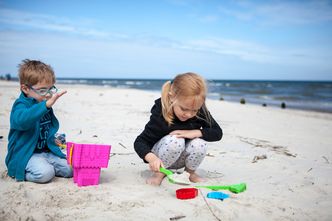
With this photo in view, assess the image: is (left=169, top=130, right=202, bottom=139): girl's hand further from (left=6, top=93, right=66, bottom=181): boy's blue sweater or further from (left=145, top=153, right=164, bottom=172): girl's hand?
(left=6, top=93, right=66, bottom=181): boy's blue sweater

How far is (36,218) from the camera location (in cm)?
196

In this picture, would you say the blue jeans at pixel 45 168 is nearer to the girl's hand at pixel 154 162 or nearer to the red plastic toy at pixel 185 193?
the girl's hand at pixel 154 162

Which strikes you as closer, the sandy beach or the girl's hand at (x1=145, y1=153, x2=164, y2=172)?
the sandy beach

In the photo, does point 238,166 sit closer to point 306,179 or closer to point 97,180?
point 306,179

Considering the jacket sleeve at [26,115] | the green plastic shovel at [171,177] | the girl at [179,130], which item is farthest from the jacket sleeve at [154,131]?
the jacket sleeve at [26,115]

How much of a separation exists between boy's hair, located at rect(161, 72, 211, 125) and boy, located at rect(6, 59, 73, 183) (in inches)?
33.2

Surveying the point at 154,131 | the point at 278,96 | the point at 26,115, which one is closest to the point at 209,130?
the point at 154,131

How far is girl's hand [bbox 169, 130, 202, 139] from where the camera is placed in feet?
8.86

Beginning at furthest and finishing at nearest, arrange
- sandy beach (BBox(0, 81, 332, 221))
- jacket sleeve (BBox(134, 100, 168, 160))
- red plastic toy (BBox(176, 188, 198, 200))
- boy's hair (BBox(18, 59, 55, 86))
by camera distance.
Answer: jacket sleeve (BBox(134, 100, 168, 160)), boy's hair (BBox(18, 59, 55, 86)), red plastic toy (BBox(176, 188, 198, 200)), sandy beach (BBox(0, 81, 332, 221))

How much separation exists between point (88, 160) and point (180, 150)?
76 cm

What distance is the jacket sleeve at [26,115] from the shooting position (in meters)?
2.42

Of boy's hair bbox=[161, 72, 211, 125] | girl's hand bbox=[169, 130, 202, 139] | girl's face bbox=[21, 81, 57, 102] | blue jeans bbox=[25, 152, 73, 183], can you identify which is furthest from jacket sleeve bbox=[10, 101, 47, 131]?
girl's hand bbox=[169, 130, 202, 139]

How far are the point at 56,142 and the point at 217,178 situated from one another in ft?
5.04

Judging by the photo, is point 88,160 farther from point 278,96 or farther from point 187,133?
point 278,96
